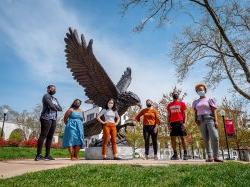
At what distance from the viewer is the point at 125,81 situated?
427 inches

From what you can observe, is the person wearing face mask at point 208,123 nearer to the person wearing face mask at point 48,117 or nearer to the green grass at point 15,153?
the person wearing face mask at point 48,117

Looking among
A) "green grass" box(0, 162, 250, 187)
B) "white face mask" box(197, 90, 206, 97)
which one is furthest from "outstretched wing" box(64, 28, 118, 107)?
"green grass" box(0, 162, 250, 187)

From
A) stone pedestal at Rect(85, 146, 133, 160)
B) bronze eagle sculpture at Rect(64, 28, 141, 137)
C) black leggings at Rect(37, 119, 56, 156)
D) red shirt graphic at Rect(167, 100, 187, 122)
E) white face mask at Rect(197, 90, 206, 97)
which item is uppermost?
bronze eagle sculpture at Rect(64, 28, 141, 137)

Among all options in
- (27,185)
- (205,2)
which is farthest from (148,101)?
(205,2)

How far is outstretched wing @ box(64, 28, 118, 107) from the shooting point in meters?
9.98

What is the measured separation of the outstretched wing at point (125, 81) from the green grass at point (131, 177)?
4981 mm

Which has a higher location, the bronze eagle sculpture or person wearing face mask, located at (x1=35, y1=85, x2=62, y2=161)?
the bronze eagle sculpture

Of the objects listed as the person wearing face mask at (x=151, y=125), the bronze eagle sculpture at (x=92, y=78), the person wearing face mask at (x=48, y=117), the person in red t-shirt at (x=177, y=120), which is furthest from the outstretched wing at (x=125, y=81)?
the person wearing face mask at (x=48, y=117)

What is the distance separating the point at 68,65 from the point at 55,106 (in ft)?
7.61

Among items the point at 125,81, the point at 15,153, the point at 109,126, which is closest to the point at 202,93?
the point at 109,126

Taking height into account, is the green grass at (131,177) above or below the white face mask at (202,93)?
below

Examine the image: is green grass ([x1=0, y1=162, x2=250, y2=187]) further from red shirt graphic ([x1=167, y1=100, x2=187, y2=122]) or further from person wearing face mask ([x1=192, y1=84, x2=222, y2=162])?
red shirt graphic ([x1=167, y1=100, x2=187, y2=122])

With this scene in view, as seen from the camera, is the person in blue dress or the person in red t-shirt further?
the person in red t-shirt

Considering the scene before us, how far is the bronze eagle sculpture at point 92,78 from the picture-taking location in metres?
10.0
